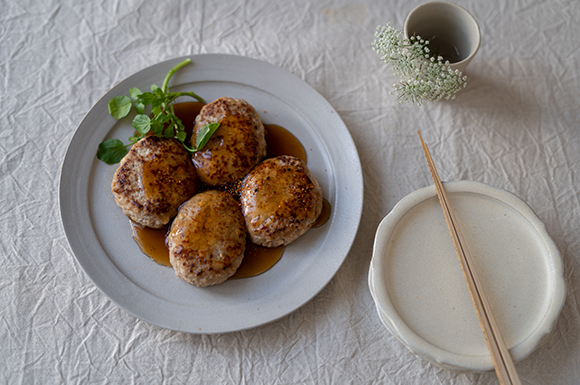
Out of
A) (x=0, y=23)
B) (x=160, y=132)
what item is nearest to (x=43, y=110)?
(x=0, y=23)

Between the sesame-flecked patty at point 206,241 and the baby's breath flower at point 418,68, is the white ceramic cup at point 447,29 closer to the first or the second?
the baby's breath flower at point 418,68

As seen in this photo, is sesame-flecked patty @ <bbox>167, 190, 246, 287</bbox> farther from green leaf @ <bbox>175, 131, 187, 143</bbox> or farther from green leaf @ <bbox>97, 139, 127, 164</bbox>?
green leaf @ <bbox>97, 139, 127, 164</bbox>

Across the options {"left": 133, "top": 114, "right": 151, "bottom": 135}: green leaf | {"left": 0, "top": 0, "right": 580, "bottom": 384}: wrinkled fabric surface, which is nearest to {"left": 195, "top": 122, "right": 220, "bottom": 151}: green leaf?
{"left": 133, "top": 114, "right": 151, "bottom": 135}: green leaf

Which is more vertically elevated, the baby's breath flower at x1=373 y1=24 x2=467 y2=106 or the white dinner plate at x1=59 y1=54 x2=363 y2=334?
the baby's breath flower at x1=373 y1=24 x2=467 y2=106

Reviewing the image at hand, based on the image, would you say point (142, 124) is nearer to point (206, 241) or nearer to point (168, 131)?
point (168, 131)

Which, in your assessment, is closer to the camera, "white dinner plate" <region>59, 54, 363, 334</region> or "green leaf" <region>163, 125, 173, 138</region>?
"white dinner plate" <region>59, 54, 363, 334</region>

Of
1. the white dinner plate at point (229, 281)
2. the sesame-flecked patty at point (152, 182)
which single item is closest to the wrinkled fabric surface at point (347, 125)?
the white dinner plate at point (229, 281)

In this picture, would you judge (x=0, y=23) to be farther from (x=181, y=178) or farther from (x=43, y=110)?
(x=181, y=178)
